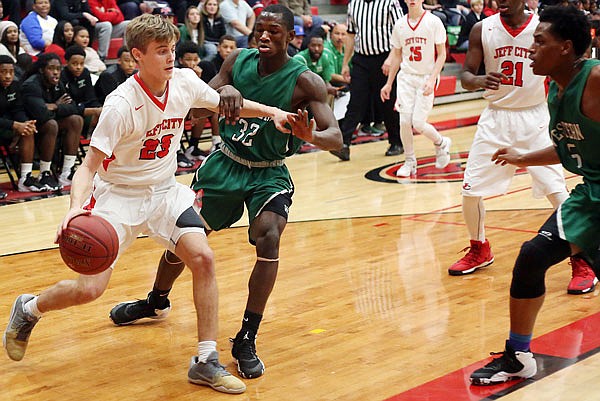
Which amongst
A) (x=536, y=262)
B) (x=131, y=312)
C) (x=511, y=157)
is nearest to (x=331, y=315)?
(x=131, y=312)

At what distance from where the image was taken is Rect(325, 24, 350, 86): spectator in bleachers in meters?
13.9

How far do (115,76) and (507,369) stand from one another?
7.79 m

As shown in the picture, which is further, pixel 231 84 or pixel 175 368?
pixel 231 84

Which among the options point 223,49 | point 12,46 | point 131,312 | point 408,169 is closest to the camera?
point 131,312

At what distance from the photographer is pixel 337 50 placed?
14.4m

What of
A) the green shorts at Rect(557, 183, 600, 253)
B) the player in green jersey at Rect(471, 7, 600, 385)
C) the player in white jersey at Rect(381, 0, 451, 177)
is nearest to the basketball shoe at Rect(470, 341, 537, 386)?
the player in green jersey at Rect(471, 7, 600, 385)

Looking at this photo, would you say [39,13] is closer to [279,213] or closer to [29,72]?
[29,72]

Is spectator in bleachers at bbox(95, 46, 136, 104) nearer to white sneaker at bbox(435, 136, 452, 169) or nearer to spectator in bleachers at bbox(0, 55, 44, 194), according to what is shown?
spectator in bleachers at bbox(0, 55, 44, 194)

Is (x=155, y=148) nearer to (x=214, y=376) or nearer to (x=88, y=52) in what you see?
(x=214, y=376)

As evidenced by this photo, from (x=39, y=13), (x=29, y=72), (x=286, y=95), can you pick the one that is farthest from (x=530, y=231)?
(x=39, y=13)

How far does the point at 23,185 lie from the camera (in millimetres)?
10227

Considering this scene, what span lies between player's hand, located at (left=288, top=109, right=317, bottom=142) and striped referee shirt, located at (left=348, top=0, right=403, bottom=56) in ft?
24.2

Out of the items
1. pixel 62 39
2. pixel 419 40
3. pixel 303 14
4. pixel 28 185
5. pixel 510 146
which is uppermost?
pixel 510 146

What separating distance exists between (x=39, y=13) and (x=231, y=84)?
800cm
